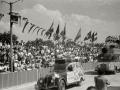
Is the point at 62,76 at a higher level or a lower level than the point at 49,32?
lower

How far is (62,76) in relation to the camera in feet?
42.1

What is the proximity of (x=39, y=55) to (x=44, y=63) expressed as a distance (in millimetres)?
1916

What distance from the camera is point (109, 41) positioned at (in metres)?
23.8

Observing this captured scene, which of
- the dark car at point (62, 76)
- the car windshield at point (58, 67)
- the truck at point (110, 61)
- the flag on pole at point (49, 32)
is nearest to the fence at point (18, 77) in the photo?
the dark car at point (62, 76)

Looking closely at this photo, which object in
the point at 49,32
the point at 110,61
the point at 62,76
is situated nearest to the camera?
the point at 62,76

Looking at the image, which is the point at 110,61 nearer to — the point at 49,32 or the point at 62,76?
the point at 49,32

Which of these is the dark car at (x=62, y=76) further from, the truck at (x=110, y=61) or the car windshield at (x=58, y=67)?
the truck at (x=110, y=61)

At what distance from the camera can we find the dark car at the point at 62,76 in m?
12.1

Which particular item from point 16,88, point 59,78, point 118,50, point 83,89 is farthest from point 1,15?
point 118,50

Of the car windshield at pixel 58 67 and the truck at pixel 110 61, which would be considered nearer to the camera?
the car windshield at pixel 58 67

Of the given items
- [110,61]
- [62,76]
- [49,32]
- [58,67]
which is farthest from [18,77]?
[110,61]

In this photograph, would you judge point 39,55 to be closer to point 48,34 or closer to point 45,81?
point 48,34

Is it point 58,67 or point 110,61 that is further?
point 110,61

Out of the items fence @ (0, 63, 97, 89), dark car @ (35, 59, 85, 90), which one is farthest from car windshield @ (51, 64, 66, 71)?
fence @ (0, 63, 97, 89)
